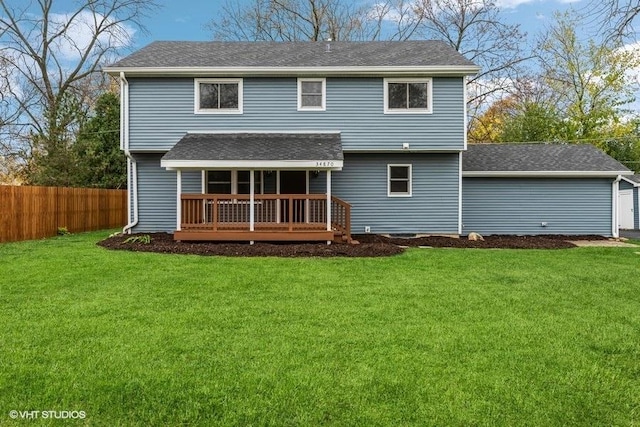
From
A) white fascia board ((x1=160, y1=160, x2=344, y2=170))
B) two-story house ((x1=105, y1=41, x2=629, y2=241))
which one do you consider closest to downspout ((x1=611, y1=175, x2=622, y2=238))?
two-story house ((x1=105, y1=41, x2=629, y2=241))

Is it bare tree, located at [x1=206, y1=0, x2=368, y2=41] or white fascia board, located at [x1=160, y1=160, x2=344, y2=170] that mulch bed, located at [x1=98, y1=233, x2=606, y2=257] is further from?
bare tree, located at [x1=206, y1=0, x2=368, y2=41]

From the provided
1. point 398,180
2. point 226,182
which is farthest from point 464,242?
point 226,182

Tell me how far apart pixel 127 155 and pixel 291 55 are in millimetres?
5972

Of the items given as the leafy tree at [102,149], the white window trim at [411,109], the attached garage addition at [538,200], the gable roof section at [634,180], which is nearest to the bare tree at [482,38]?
the gable roof section at [634,180]

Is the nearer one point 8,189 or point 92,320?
point 92,320

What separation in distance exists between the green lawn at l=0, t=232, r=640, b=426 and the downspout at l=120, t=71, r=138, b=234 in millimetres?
6098

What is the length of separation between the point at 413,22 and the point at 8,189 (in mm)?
22679

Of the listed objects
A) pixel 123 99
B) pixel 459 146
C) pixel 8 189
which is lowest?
pixel 8 189

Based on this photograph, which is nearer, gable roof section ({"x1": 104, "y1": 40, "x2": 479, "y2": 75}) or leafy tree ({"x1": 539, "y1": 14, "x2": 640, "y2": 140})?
gable roof section ({"x1": 104, "y1": 40, "x2": 479, "y2": 75})

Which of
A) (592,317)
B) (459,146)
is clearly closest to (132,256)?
(592,317)

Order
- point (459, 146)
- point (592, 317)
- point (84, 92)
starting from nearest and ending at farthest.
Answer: point (592, 317) → point (459, 146) → point (84, 92)

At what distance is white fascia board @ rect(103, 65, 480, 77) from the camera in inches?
479

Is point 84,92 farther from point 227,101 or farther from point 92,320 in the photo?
point 92,320

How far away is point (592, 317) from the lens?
475 centimetres
